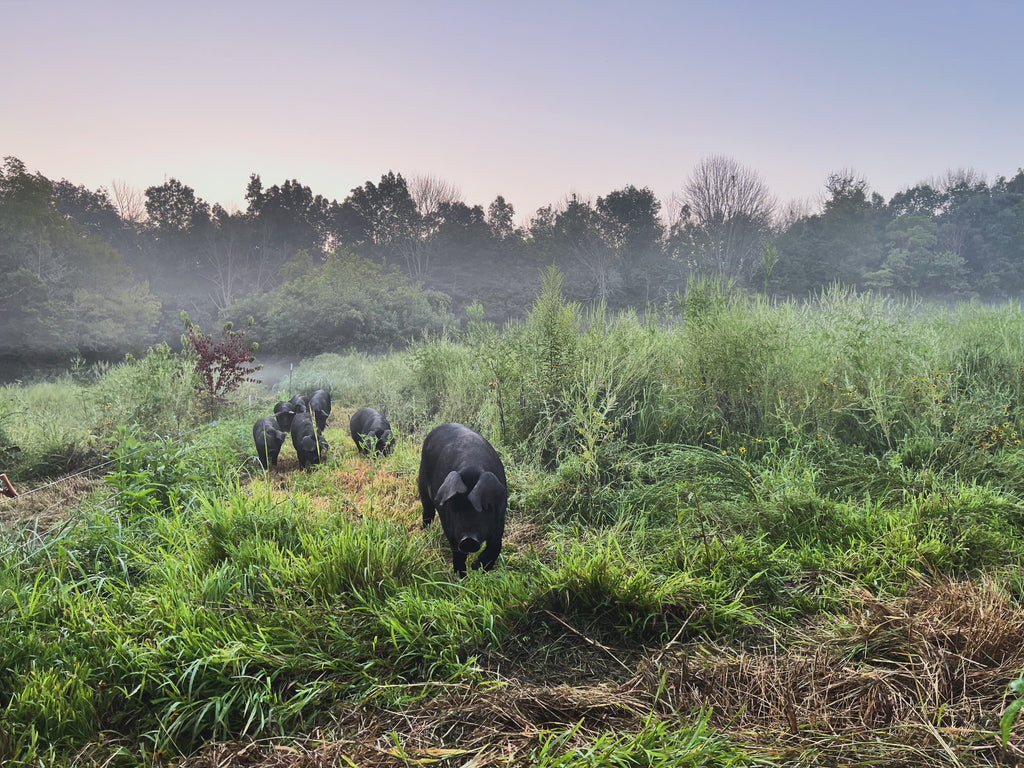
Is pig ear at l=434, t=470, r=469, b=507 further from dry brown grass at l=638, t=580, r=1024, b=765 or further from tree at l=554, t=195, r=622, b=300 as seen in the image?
tree at l=554, t=195, r=622, b=300

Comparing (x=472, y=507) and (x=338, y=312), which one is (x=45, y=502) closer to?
(x=472, y=507)

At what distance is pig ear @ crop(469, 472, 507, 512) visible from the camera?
2627mm

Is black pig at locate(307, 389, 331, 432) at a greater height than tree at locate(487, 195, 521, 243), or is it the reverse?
tree at locate(487, 195, 521, 243)

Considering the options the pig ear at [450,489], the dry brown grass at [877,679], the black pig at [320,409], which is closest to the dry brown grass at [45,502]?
the pig ear at [450,489]

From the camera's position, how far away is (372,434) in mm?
5766

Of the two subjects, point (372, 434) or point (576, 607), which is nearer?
point (576, 607)

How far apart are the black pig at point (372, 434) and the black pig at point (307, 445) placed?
481 mm

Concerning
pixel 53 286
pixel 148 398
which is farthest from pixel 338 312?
pixel 148 398

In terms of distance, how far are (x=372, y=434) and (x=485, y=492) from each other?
3.51m

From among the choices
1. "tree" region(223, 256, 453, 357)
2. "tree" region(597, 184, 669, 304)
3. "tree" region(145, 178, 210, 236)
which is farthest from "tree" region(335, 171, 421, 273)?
"tree" region(597, 184, 669, 304)

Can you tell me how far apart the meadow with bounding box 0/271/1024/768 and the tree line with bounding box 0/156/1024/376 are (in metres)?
15.4

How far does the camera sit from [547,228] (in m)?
25.9

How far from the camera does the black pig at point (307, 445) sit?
5.44m

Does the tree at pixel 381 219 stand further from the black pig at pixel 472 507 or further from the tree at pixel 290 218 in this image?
the black pig at pixel 472 507
